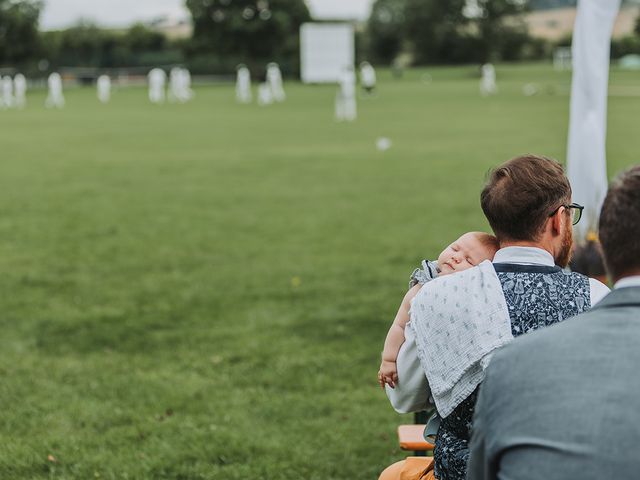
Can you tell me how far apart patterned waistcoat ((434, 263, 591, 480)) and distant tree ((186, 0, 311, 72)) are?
8719 centimetres

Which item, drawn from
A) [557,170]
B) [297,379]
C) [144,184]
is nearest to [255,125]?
[144,184]

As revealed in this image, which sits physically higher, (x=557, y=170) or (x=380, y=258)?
(x=557, y=170)

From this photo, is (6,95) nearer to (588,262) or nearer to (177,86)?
(177,86)

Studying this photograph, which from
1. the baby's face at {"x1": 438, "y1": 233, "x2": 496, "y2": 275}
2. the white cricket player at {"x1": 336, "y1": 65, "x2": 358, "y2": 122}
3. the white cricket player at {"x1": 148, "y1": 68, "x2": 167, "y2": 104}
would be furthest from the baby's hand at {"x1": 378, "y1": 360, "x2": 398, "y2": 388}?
the white cricket player at {"x1": 148, "y1": 68, "x2": 167, "y2": 104}

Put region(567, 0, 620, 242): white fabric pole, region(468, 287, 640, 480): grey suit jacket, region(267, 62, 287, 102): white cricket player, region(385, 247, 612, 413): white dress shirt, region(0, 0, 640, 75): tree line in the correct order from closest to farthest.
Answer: region(468, 287, 640, 480): grey suit jacket
region(385, 247, 612, 413): white dress shirt
region(567, 0, 620, 242): white fabric pole
region(267, 62, 287, 102): white cricket player
region(0, 0, 640, 75): tree line

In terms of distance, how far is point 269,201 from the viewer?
15.9 meters

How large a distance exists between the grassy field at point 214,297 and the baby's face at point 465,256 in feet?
8.57

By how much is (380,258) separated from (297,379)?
4265mm

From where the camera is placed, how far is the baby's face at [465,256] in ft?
10.2

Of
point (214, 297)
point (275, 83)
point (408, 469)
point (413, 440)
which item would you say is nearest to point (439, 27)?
point (275, 83)

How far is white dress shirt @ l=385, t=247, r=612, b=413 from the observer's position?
9.37 ft

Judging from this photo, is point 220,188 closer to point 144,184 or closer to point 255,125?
point 144,184

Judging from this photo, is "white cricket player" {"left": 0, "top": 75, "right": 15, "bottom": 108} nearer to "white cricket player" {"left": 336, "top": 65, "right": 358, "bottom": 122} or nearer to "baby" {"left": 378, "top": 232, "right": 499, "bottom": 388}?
"white cricket player" {"left": 336, "top": 65, "right": 358, "bottom": 122}

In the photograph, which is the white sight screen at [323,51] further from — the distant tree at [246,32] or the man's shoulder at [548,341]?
the man's shoulder at [548,341]
